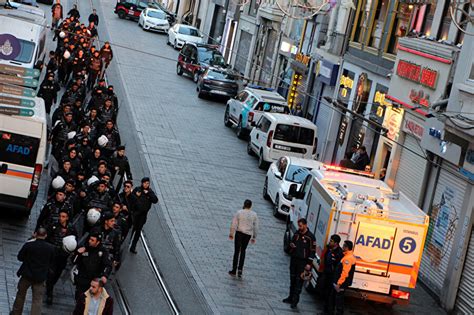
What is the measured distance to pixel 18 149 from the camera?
2103 centimetres

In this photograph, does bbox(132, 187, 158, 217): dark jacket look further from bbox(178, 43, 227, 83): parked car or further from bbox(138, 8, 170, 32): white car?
bbox(138, 8, 170, 32): white car

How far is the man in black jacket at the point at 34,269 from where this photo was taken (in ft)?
52.3

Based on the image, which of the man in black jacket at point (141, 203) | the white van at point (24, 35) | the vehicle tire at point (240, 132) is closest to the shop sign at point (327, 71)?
the vehicle tire at point (240, 132)

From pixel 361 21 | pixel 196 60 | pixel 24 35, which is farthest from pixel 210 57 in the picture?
pixel 24 35

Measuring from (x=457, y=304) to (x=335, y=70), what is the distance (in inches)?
686

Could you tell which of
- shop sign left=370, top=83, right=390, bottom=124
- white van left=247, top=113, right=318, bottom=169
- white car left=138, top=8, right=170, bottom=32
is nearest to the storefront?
shop sign left=370, top=83, right=390, bottom=124

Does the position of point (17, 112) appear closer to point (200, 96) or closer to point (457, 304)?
point (457, 304)

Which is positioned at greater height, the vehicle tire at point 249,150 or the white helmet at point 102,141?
the white helmet at point 102,141

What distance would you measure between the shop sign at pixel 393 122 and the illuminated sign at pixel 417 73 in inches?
54.3

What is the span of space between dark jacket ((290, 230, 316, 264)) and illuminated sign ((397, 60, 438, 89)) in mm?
7894

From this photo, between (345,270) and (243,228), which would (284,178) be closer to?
(243,228)

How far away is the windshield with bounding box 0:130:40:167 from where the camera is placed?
21.0 m

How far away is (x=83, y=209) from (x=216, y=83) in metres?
26.5

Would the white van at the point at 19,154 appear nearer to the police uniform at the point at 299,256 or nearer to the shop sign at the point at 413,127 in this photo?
the police uniform at the point at 299,256
